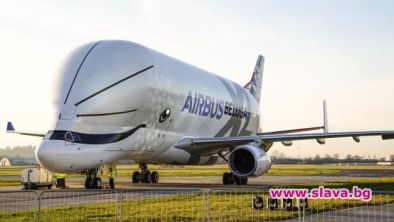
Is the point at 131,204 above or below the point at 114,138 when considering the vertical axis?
below

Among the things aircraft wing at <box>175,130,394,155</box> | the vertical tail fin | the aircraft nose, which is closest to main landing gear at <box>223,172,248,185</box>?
aircraft wing at <box>175,130,394,155</box>

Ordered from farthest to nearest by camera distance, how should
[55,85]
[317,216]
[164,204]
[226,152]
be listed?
[226,152], [55,85], [164,204], [317,216]

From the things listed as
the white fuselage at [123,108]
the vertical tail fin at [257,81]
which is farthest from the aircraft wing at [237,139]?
the vertical tail fin at [257,81]

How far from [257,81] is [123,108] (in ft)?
63.1

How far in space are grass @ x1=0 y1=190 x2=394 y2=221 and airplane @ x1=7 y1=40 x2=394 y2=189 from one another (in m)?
2.93

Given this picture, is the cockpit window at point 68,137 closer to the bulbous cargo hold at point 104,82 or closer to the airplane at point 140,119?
the airplane at point 140,119

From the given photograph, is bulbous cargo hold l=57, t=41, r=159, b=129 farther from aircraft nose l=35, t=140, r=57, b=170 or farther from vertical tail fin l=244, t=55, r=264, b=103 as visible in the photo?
vertical tail fin l=244, t=55, r=264, b=103

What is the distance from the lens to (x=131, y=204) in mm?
13227

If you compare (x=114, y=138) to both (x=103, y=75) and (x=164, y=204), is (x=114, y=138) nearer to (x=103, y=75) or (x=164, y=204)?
(x=103, y=75)

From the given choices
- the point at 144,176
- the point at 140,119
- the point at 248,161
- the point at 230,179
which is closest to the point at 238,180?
the point at 230,179

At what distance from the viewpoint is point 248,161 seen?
21.1 meters

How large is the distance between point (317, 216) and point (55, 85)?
10.2 metres

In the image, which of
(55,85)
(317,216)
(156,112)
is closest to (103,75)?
(55,85)

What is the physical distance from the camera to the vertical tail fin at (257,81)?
33897 millimetres
